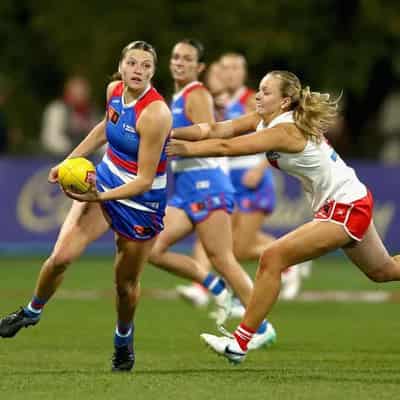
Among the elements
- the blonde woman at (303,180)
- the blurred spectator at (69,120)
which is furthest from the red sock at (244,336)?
the blurred spectator at (69,120)

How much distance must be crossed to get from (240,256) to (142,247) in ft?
18.4

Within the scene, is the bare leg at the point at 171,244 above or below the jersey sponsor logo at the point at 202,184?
below

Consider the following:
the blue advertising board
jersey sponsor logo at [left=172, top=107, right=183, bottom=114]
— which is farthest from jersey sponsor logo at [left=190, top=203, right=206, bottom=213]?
the blue advertising board

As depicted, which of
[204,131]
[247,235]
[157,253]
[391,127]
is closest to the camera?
[204,131]

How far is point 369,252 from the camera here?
35.7 feet

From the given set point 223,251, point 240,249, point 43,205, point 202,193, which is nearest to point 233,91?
point 240,249

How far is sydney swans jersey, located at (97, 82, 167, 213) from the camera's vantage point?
10.5 metres

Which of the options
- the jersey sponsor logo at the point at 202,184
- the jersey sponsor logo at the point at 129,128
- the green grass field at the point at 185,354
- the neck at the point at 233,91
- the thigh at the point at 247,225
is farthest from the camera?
the thigh at the point at 247,225

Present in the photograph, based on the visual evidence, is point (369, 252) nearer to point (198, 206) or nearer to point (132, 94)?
point (132, 94)

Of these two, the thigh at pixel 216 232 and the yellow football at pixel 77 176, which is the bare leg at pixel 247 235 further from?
the yellow football at pixel 77 176

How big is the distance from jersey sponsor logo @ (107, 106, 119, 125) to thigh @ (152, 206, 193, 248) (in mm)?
2956

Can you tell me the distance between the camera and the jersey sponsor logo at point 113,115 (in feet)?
34.8

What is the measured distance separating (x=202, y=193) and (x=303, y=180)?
2663mm

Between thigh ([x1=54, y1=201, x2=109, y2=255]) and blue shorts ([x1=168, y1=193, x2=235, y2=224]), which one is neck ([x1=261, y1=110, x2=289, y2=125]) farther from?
blue shorts ([x1=168, y1=193, x2=235, y2=224])
